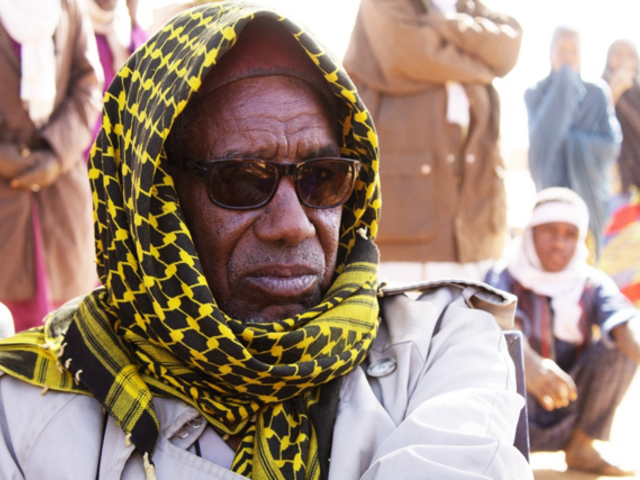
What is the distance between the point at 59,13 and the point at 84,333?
2742 millimetres

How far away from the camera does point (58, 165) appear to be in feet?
13.8

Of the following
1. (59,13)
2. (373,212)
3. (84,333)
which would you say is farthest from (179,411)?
(59,13)

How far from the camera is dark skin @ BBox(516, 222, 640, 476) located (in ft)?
13.4

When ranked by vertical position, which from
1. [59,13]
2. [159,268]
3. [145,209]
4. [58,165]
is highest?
[59,13]

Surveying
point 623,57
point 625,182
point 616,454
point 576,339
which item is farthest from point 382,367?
point 623,57

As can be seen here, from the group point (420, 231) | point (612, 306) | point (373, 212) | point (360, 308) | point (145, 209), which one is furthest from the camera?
point (420, 231)

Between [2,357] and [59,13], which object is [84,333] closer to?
[2,357]

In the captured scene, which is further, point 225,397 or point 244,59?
point 244,59

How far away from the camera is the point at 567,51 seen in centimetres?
811

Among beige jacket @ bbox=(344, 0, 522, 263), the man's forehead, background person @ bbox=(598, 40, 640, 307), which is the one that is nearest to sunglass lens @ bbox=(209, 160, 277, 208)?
the man's forehead

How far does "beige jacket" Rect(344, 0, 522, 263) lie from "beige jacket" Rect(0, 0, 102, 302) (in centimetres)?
176

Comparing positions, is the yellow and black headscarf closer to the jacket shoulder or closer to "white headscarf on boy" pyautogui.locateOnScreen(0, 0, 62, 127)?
the jacket shoulder

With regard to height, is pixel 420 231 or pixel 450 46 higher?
pixel 450 46

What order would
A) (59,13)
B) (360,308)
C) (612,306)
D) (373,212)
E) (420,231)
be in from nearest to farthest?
(360,308)
(373,212)
(59,13)
(612,306)
(420,231)
